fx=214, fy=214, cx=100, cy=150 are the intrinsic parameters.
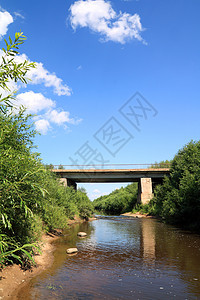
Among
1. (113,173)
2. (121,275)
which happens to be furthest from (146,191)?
(121,275)

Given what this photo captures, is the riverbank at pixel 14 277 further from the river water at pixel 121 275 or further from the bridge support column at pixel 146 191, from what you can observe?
the bridge support column at pixel 146 191

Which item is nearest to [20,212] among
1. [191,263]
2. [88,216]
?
[191,263]

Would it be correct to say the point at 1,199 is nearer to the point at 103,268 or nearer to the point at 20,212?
the point at 20,212

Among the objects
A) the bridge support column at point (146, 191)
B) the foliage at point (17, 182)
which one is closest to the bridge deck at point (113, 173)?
the bridge support column at point (146, 191)

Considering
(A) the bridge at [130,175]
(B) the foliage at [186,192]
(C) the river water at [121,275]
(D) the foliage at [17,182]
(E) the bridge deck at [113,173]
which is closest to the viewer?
(D) the foliage at [17,182]

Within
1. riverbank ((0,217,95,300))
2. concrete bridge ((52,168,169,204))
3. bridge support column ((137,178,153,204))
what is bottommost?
riverbank ((0,217,95,300))

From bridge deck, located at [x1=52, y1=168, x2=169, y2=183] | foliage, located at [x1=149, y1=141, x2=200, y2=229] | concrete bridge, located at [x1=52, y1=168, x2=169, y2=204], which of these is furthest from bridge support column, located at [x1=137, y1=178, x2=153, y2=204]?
foliage, located at [x1=149, y1=141, x2=200, y2=229]

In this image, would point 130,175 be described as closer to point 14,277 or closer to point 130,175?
point 130,175

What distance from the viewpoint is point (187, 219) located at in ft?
90.3

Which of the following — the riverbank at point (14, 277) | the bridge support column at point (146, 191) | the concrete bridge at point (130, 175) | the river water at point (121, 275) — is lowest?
the river water at point (121, 275)

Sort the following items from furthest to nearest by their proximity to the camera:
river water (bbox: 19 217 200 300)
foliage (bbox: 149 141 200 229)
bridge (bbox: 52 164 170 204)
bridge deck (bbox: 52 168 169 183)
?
bridge (bbox: 52 164 170 204) → bridge deck (bbox: 52 168 169 183) → foliage (bbox: 149 141 200 229) → river water (bbox: 19 217 200 300)

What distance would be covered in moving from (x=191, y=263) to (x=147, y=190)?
1498 inches

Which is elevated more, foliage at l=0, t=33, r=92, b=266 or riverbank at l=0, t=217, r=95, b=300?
foliage at l=0, t=33, r=92, b=266

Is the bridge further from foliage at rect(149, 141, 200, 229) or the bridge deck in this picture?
foliage at rect(149, 141, 200, 229)
